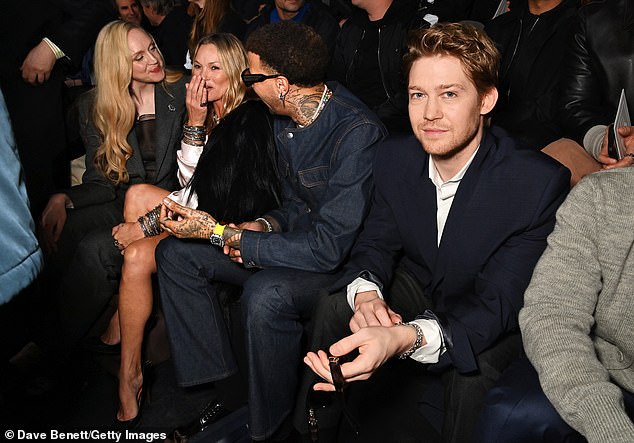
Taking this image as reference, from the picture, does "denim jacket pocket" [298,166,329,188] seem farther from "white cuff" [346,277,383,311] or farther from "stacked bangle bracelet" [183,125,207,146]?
"stacked bangle bracelet" [183,125,207,146]

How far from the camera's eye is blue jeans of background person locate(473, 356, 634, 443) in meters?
1.44

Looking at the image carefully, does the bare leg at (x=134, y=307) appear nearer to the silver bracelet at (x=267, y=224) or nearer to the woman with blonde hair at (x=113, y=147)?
the woman with blonde hair at (x=113, y=147)

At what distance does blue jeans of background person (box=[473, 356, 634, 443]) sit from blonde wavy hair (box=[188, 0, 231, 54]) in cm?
303

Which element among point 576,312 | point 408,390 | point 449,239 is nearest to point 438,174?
point 449,239

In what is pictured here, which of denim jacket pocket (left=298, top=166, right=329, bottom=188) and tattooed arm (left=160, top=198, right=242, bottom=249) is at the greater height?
denim jacket pocket (left=298, top=166, right=329, bottom=188)

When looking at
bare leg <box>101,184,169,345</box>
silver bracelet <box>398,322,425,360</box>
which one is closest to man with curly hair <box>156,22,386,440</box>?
bare leg <box>101,184,169,345</box>

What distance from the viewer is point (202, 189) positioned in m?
2.52

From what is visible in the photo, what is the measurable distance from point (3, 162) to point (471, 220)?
48.9 inches

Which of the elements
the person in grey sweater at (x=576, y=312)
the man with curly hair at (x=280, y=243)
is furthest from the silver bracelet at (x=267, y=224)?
the person in grey sweater at (x=576, y=312)

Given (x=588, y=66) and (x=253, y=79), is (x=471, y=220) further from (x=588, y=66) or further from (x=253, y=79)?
(x=588, y=66)

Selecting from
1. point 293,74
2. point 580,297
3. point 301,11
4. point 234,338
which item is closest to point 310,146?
point 293,74

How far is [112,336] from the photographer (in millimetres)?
2746

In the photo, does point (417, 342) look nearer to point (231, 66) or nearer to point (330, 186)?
point (330, 186)

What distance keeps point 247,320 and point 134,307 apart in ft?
2.10
